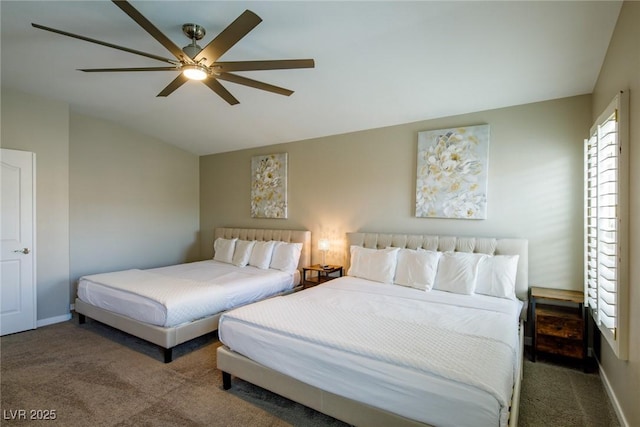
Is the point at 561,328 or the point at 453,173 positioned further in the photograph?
the point at 453,173

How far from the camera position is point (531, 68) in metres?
2.82

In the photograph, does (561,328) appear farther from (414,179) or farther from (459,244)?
(414,179)

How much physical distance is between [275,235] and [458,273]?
291 cm

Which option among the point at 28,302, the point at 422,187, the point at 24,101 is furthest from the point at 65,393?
the point at 422,187

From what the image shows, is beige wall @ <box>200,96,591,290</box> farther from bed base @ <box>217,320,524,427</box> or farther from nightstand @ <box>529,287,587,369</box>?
bed base @ <box>217,320,524,427</box>

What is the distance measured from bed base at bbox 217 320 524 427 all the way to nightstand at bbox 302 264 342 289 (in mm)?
1996

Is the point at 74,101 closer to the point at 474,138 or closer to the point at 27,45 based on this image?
the point at 27,45

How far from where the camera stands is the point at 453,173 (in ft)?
12.3

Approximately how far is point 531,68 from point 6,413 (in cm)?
506

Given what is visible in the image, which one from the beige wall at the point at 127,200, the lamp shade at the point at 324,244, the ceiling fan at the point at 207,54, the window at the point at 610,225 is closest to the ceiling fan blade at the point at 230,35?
the ceiling fan at the point at 207,54

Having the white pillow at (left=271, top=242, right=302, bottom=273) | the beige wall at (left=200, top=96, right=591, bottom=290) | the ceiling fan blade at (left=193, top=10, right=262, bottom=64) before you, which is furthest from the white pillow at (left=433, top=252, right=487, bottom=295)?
the ceiling fan blade at (left=193, top=10, right=262, bottom=64)

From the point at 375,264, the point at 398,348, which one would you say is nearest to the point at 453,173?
the point at 375,264

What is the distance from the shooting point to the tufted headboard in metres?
3.28

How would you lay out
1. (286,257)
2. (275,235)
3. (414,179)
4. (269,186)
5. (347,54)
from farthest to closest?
(269,186), (275,235), (286,257), (414,179), (347,54)
